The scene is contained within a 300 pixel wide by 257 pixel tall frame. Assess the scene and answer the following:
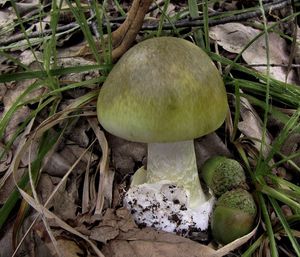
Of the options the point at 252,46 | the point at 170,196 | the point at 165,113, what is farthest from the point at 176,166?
the point at 252,46

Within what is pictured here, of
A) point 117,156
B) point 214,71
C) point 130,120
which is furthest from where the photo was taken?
point 117,156

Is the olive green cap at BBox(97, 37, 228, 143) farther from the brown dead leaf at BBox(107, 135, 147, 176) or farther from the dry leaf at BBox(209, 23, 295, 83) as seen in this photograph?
the dry leaf at BBox(209, 23, 295, 83)

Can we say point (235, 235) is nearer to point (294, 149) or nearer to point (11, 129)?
point (294, 149)

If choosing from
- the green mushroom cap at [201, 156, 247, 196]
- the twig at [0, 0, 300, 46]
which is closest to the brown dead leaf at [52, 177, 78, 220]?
the green mushroom cap at [201, 156, 247, 196]

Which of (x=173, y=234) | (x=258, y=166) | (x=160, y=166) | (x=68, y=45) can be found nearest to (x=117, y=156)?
(x=160, y=166)

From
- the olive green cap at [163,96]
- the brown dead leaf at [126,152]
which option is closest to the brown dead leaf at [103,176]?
the brown dead leaf at [126,152]

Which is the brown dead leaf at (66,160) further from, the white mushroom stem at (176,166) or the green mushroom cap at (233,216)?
the green mushroom cap at (233,216)

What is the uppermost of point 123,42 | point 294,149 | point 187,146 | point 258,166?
point 123,42
